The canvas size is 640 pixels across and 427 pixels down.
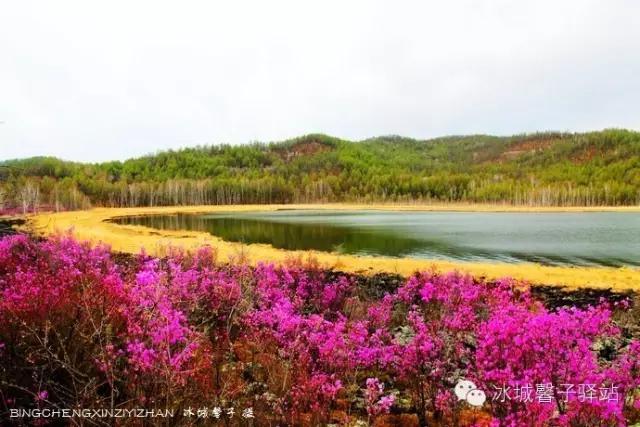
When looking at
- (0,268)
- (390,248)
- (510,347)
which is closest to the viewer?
(510,347)

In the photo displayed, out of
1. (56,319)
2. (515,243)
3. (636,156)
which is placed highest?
(636,156)

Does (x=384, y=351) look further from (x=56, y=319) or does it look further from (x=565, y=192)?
(x=565, y=192)

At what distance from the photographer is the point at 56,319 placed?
5.84 m

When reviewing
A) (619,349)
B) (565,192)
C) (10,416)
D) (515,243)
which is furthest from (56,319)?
(565,192)

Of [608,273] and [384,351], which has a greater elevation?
[384,351]

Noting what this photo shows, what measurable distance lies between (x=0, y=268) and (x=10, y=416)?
30.7ft

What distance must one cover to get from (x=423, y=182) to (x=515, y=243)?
421 feet

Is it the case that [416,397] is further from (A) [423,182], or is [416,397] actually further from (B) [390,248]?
(A) [423,182]

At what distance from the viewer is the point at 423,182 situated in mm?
163375

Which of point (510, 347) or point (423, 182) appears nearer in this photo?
point (510, 347)

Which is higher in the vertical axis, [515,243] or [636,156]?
[636,156]

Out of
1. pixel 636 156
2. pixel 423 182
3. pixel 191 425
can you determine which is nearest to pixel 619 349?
pixel 191 425

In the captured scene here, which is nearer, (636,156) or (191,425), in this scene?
(191,425)

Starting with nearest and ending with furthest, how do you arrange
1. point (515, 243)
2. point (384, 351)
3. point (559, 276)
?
1. point (384, 351)
2. point (559, 276)
3. point (515, 243)
